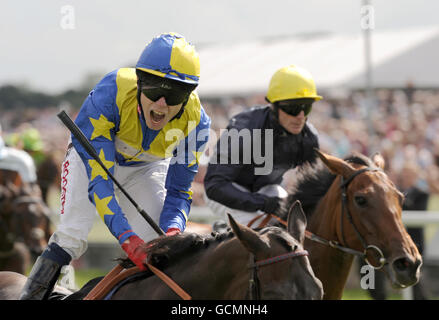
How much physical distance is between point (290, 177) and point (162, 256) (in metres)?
2.25

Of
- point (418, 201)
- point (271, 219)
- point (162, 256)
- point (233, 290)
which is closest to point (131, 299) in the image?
point (162, 256)

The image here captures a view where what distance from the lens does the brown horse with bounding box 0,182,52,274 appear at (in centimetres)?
688

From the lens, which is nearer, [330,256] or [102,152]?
[102,152]

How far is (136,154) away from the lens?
359cm

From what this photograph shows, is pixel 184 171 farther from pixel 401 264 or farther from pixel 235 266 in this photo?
pixel 401 264

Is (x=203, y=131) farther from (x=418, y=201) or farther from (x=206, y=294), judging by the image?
(x=418, y=201)

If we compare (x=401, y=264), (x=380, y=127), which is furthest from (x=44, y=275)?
(x=380, y=127)

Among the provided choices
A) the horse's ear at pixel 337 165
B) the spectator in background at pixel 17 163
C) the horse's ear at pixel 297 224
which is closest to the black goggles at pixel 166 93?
the horse's ear at pixel 297 224

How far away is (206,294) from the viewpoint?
8.59ft

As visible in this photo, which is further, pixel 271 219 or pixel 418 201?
pixel 418 201

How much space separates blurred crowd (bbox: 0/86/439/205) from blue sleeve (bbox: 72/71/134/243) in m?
3.16

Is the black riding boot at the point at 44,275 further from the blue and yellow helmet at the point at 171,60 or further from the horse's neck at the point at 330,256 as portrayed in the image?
the horse's neck at the point at 330,256

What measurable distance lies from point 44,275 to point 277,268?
120cm

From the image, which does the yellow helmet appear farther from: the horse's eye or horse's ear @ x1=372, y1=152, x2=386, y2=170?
the horse's eye
